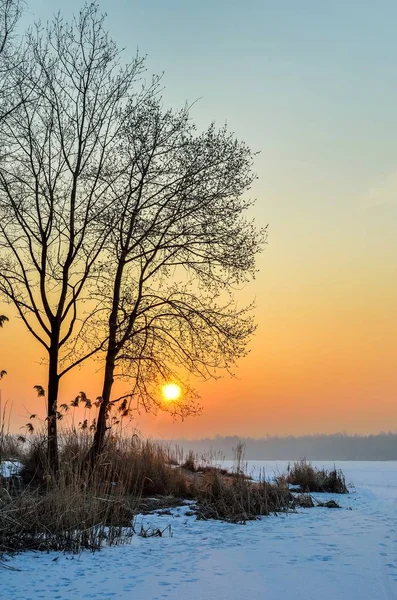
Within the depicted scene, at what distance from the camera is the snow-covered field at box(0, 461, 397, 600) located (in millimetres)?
4320

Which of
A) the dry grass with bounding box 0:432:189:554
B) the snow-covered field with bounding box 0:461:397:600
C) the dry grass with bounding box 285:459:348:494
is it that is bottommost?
the snow-covered field with bounding box 0:461:397:600

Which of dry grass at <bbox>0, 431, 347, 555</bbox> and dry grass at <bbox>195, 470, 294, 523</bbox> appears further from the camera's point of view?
dry grass at <bbox>195, 470, 294, 523</bbox>

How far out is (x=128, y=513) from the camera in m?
7.63

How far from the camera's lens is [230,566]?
529cm

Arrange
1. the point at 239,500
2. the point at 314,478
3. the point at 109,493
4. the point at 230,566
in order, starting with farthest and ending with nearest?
the point at 314,478, the point at 239,500, the point at 109,493, the point at 230,566

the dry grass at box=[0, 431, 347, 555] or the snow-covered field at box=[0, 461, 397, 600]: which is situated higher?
the dry grass at box=[0, 431, 347, 555]

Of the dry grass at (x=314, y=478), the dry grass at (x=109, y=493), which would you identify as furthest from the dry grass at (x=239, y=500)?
the dry grass at (x=314, y=478)

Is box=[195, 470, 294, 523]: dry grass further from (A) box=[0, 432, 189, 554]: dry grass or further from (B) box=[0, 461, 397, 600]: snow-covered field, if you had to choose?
(A) box=[0, 432, 189, 554]: dry grass

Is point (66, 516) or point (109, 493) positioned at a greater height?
point (109, 493)

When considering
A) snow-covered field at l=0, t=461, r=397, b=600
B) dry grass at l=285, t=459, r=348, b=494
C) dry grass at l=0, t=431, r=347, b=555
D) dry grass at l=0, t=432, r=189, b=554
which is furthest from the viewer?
dry grass at l=285, t=459, r=348, b=494

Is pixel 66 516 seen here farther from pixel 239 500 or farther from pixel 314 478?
pixel 314 478

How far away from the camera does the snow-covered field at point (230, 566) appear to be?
4320mm

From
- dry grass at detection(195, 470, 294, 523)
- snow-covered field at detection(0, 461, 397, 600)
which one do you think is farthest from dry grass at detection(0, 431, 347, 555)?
snow-covered field at detection(0, 461, 397, 600)

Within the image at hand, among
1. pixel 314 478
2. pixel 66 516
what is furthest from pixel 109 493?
pixel 314 478
